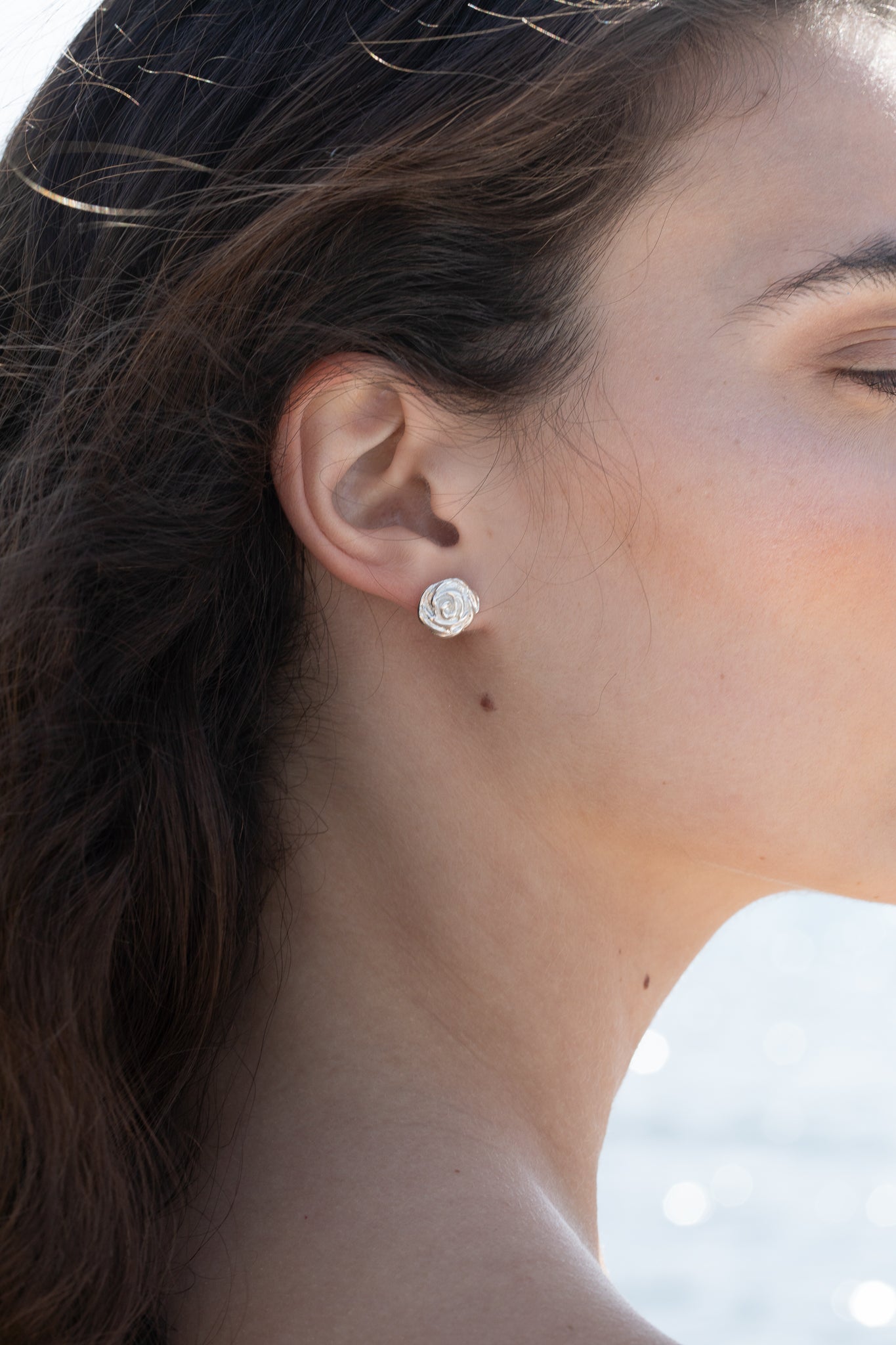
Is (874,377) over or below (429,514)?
over

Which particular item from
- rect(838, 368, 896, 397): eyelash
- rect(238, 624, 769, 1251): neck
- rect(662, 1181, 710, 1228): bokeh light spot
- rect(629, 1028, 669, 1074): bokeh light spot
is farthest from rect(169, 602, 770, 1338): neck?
rect(629, 1028, 669, 1074): bokeh light spot

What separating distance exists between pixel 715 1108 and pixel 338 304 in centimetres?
1039

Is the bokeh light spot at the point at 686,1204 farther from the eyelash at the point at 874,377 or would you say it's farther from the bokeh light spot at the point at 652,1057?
the eyelash at the point at 874,377

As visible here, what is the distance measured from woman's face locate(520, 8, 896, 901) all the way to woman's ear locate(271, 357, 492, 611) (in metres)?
0.10

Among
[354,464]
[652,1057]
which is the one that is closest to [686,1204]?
[652,1057]

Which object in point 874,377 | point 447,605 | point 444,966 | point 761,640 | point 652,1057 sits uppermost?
point 652,1057

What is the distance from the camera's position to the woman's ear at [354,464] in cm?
151

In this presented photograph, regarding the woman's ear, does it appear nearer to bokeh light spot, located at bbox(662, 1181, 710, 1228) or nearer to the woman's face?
the woman's face

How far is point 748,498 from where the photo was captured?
145 cm

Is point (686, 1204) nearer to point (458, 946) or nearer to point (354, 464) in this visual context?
point (458, 946)

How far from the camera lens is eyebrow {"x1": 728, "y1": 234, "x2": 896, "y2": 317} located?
1451 mm

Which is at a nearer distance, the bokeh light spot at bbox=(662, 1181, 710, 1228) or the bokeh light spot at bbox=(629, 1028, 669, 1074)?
the bokeh light spot at bbox=(662, 1181, 710, 1228)

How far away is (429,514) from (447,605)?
0.11 m

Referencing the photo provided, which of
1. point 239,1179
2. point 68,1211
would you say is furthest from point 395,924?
point 68,1211
